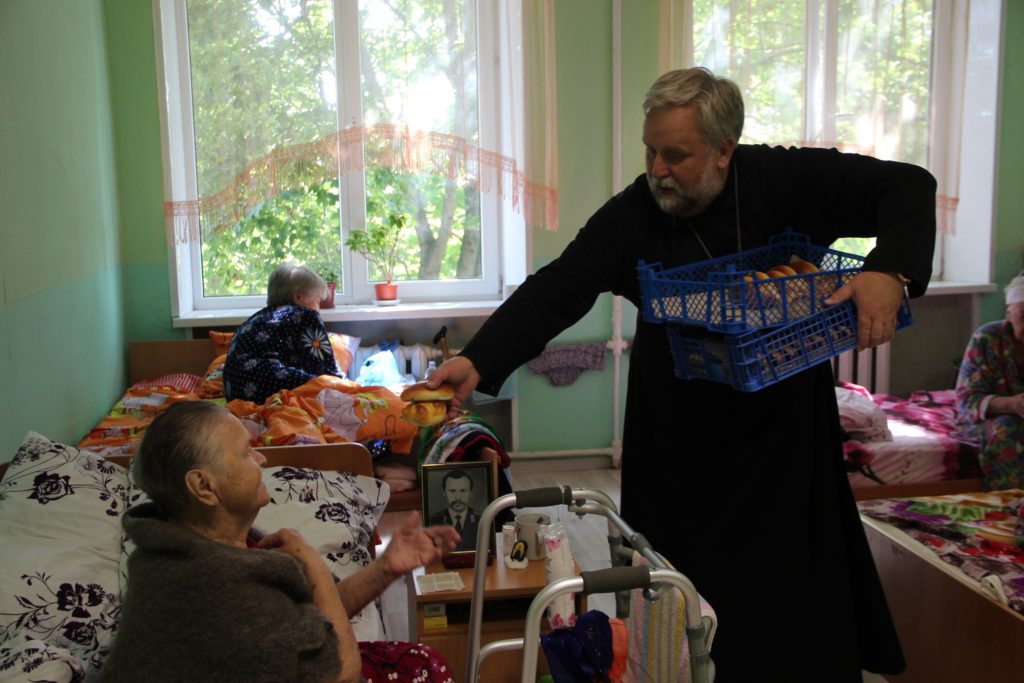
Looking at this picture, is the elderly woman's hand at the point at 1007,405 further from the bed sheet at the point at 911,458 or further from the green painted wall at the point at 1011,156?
the green painted wall at the point at 1011,156

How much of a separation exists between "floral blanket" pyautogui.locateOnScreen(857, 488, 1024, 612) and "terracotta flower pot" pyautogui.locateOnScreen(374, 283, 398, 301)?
8.89 ft

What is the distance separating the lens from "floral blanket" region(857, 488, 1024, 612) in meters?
2.33

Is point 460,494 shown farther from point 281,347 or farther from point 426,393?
point 281,347

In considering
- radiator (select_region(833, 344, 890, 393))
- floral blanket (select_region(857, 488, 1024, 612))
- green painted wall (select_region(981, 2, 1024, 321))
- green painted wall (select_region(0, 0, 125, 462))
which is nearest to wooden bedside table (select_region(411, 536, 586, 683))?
floral blanket (select_region(857, 488, 1024, 612))

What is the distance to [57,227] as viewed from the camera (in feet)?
10.9

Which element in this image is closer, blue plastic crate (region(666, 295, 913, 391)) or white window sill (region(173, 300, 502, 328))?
blue plastic crate (region(666, 295, 913, 391))

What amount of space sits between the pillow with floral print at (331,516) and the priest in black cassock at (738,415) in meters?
0.77

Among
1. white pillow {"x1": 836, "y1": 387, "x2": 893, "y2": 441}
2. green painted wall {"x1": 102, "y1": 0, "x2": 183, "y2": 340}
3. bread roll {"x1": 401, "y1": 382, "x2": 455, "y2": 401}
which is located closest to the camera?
bread roll {"x1": 401, "y1": 382, "x2": 455, "y2": 401}

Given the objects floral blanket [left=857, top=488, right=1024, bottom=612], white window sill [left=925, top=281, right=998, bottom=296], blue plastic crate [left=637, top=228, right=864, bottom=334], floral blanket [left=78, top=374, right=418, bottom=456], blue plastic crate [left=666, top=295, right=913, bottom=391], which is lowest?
floral blanket [left=857, top=488, right=1024, bottom=612]

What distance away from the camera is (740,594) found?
1.86 meters

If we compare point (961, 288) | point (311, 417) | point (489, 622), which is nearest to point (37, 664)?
point (489, 622)

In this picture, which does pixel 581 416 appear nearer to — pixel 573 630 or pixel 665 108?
pixel 573 630

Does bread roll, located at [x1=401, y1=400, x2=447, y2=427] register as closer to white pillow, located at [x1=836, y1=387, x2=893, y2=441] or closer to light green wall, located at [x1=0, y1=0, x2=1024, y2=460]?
light green wall, located at [x1=0, y1=0, x2=1024, y2=460]

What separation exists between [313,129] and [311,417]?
1739 millimetres
